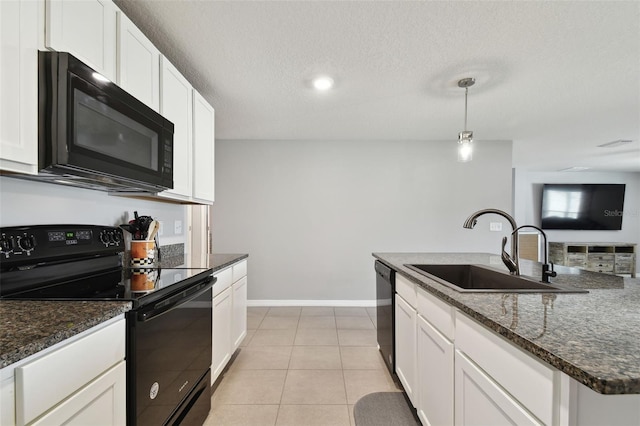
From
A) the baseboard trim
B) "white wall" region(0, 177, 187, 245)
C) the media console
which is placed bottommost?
the baseboard trim

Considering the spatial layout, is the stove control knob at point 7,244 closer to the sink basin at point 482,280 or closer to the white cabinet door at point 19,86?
the white cabinet door at point 19,86

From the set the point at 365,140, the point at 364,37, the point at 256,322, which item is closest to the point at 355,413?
the point at 256,322

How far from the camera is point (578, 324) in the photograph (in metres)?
0.84

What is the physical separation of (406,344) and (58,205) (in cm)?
204

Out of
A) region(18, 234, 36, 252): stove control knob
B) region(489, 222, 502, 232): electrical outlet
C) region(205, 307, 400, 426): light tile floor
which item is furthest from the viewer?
region(489, 222, 502, 232): electrical outlet

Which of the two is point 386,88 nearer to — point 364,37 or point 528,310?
point 364,37

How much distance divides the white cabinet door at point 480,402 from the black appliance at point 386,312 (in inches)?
36.7

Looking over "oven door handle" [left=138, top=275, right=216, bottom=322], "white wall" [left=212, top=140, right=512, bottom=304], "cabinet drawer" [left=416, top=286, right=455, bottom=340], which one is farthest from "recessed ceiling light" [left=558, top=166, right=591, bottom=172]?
"oven door handle" [left=138, top=275, right=216, bottom=322]

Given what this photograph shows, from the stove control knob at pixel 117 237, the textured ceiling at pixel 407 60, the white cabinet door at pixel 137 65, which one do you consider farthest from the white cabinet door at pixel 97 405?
the textured ceiling at pixel 407 60

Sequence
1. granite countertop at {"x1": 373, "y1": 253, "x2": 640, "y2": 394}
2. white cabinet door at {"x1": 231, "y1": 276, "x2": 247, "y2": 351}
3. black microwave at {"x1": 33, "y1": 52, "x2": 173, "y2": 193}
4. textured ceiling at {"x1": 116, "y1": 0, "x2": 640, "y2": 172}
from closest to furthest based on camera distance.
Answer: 1. granite countertop at {"x1": 373, "y1": 253, "x2": 640, "y2": 394}
2. black microwave at {"x1": 33, "y1": 52, "x2": 173, "y2": 193}
3. textured ceiling at {"x1": 116, "y1": 0, "x2": 640, "y2": 172}
4. white cabinet door at {"x1": 231, "y1": 276, "x2": 247, "y2": 351}

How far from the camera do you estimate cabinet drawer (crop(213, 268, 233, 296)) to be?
6.43 ft

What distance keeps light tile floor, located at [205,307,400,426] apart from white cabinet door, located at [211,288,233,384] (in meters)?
0.20

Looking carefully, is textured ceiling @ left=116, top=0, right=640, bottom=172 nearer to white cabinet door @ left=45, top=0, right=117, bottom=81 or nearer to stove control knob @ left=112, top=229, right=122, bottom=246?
white cabinet door @ left=45, top=0, right=117, bottom=81

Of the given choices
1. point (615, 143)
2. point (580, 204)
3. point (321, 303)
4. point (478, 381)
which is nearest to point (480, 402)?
point (478, 381)
